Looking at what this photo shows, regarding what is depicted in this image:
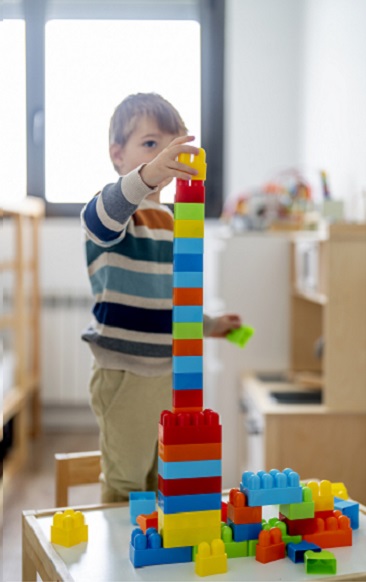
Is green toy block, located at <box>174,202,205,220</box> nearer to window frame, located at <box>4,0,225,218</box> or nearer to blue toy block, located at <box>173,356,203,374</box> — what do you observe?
blue toy block, located at <box>173,356,203,374</box>

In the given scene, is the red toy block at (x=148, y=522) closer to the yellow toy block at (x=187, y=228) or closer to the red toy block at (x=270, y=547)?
the red toy block at (x=270, y=547)

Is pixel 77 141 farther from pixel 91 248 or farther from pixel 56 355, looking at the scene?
pixel 91 248

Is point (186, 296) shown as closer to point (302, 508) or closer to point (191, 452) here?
point (191, 452)

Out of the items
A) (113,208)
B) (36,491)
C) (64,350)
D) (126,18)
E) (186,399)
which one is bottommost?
(36,491)

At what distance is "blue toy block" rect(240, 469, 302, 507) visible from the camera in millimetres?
865

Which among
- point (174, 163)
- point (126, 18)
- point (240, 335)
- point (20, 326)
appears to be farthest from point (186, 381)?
point (126, 18)

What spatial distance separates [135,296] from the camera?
1.12 meters

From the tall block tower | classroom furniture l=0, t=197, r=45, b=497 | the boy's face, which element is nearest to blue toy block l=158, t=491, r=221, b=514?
the tall block tower

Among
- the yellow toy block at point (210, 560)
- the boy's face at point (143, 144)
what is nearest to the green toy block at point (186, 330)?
the yellow toy block at point (210, 560)

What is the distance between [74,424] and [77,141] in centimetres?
137

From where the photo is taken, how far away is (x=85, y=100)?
288 cm

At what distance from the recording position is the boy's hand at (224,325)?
1.21 m

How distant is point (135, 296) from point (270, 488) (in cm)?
36

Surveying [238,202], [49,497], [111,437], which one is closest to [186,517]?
[111,437]
